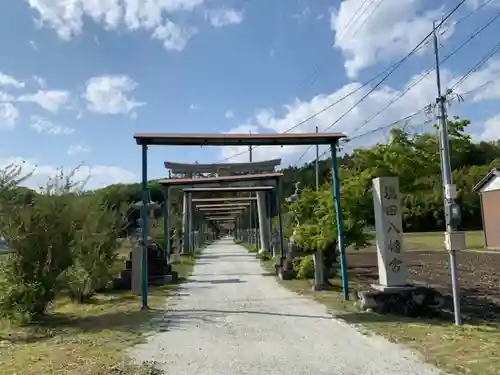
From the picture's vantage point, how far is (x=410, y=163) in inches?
425

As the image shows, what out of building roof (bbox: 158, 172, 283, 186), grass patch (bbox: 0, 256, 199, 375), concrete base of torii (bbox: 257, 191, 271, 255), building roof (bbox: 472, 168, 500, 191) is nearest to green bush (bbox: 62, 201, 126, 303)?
grass patch (bbox: 0, 256, 199, 375)

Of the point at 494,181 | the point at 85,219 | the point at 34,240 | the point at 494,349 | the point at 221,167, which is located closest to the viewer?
the point at 494,349

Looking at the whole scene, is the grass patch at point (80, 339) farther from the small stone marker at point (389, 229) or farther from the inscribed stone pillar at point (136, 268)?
the small stone marker at point (389, 229)

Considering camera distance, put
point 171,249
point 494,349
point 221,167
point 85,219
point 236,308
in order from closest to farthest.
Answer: point 494,349 < point 236,308 < point 85,219 < point 171,249 < point 221,167

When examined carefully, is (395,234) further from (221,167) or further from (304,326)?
(221,167)

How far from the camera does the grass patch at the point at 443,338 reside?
573cm

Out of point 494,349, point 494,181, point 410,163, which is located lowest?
point 494,349

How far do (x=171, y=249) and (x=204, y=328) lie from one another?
54.8ft

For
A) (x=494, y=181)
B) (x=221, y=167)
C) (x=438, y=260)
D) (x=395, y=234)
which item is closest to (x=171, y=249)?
(x=221, y=167)

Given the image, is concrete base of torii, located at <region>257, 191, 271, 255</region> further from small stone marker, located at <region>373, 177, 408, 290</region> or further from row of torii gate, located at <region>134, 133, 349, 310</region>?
small stone marker, located at <region>373, 177, 408, 290</region>

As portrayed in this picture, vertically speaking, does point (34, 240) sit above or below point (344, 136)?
below

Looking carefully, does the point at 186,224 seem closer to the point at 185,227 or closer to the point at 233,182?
the point at 185,227

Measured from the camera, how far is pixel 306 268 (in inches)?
600

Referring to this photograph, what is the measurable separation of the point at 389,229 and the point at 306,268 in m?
5.62
